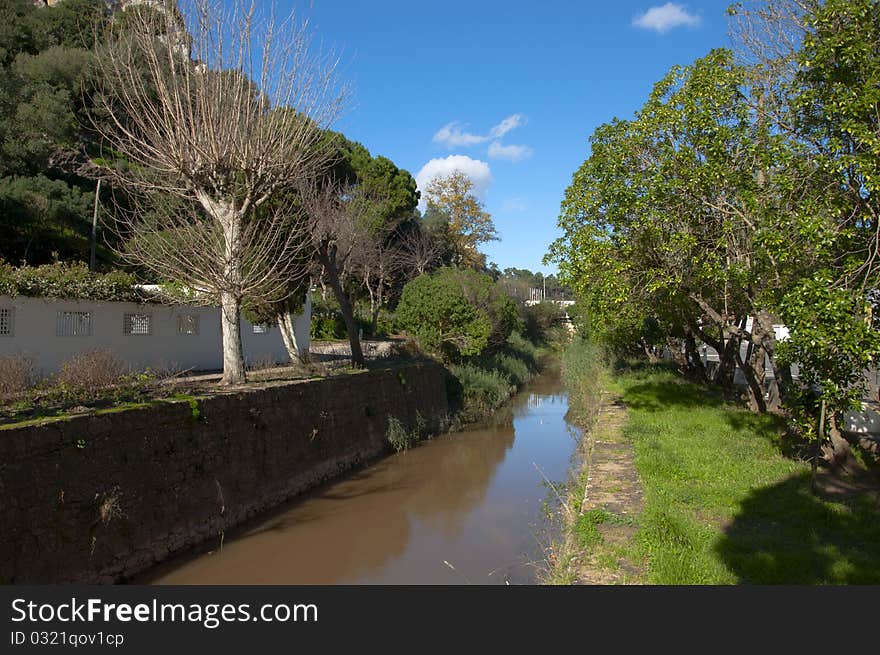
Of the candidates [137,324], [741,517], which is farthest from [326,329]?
[741,517]

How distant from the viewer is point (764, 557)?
17.5 feet

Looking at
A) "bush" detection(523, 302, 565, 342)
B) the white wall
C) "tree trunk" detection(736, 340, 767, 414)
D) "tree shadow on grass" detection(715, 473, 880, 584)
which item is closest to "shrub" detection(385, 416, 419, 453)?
the white wall

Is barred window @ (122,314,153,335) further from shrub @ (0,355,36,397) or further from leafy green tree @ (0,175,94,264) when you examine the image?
leafy green tree @ (0,175,94,264)

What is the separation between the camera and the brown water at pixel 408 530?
8.19 meters

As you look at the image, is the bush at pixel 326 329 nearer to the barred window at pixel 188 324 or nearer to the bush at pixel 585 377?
the bush at pixel 585 377

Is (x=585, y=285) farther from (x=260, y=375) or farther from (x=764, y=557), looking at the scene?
(x=260, y=375)

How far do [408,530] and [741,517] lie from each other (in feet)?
17.6

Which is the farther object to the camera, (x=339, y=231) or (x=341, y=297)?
(x=339, y=231)

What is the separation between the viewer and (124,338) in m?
14.0

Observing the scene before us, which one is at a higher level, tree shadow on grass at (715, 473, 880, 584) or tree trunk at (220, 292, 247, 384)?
tree trunk at (220, 292, 247, 384)

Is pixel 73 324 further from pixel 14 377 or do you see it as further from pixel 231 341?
pixel 231 341

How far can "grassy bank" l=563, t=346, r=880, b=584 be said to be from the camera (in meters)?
5.16

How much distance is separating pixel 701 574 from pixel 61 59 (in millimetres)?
28340

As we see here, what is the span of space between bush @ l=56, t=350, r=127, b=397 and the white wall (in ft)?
8.03
